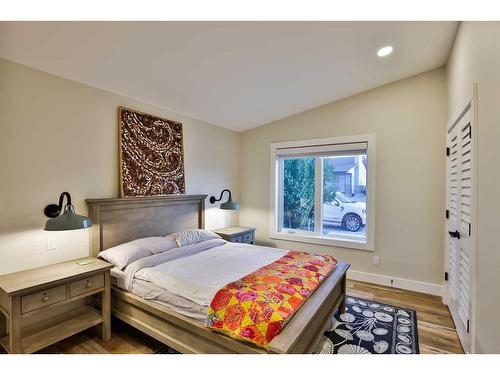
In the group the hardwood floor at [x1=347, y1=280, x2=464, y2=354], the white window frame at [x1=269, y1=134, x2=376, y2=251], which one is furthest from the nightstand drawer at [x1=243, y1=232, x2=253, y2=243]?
the hardwood floor at [x1=347, y1=280, x2=464, y2=354]

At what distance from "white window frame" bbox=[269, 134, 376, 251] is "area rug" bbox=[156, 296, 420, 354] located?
0.93 m

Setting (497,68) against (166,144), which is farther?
(166,144)

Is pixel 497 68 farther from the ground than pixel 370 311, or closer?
farther from the ground

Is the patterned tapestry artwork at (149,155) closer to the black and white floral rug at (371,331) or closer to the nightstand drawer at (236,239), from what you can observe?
the nightstand drawer at (236,239)

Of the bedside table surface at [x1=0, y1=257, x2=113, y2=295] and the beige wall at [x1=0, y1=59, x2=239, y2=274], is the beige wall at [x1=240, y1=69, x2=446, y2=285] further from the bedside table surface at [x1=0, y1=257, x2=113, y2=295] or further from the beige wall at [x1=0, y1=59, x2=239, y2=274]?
the bedside table surface at [x1=0, y1=257, x2=113, y2=295]

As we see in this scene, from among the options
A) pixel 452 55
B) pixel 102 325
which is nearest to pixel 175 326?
pixel 102 325

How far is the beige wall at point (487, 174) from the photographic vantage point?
139 centimetres

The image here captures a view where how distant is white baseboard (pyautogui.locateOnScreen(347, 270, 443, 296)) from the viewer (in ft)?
10.2
